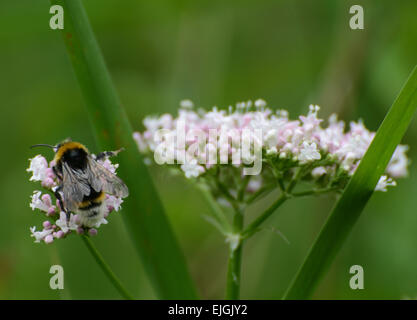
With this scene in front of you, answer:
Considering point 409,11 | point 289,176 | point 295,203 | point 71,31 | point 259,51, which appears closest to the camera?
point 71,31

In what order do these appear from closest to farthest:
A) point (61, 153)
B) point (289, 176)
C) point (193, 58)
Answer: point (61, 153), point (289, 176), point (193, 58)

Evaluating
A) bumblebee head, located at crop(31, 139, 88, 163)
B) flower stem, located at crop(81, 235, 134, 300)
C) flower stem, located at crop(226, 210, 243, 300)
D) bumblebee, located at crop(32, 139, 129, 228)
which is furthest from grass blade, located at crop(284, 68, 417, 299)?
bumblebee head, located at crop(31, 139, 88, 163)

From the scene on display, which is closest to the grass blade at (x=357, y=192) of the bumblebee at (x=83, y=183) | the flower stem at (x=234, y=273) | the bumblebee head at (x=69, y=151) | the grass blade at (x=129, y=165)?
the flower stem at (x=234, y=273)

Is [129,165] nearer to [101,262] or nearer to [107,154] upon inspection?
[107,154]

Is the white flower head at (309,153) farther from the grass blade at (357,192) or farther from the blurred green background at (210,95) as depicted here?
the blurred green background at (210,95)
